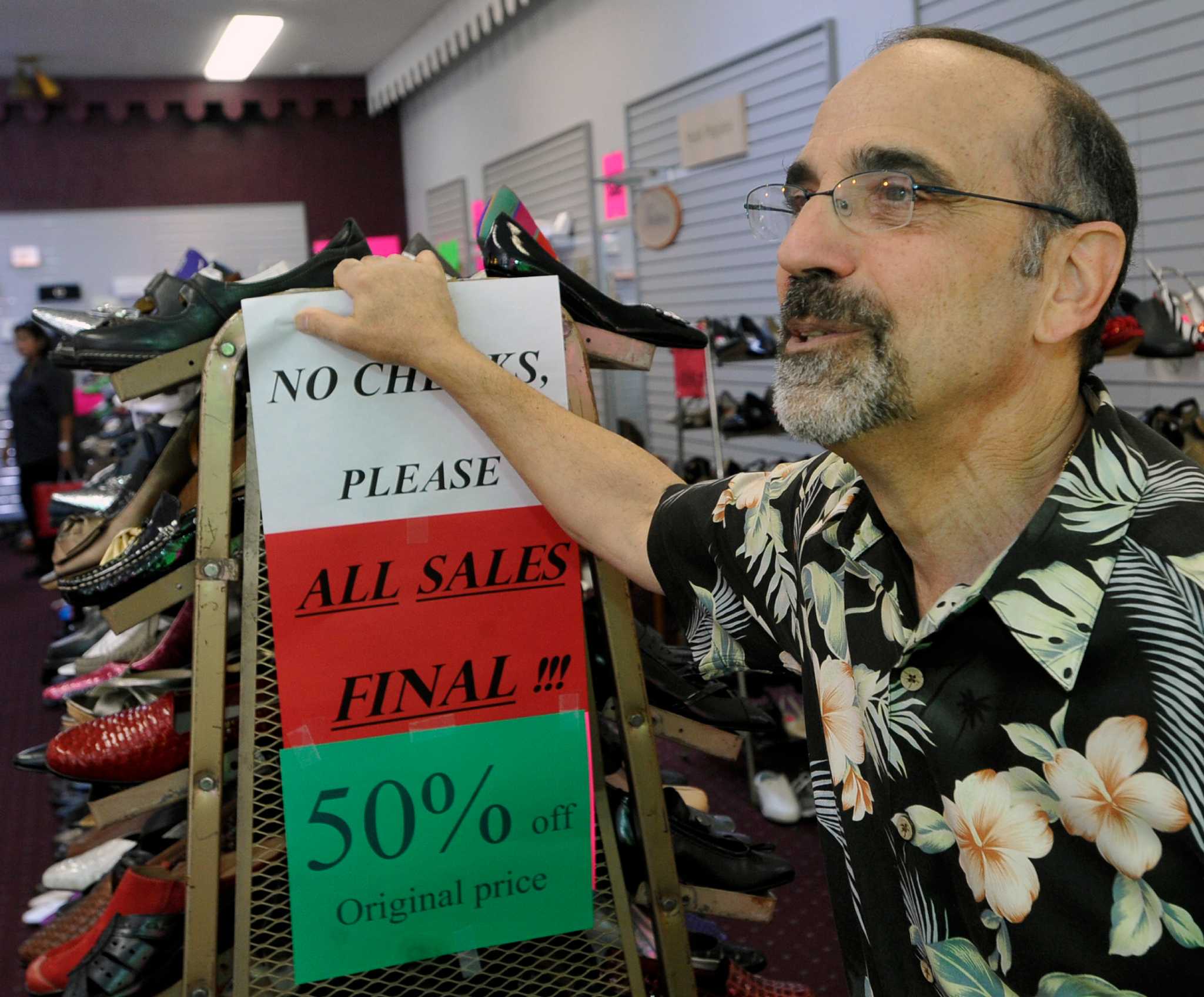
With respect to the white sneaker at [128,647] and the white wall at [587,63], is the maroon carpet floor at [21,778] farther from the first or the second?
the white wall at [587,63]

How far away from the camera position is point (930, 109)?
115cm

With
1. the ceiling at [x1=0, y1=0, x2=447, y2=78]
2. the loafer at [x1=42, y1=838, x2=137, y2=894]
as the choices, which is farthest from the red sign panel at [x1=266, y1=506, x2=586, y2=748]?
the ceiling at [x1=0, y1=0, x2=447, y2=78]

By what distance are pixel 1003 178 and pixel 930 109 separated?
0.34ft

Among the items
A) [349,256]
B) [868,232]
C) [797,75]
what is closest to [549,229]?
[797,75]

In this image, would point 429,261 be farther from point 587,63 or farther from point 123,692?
point 587,63

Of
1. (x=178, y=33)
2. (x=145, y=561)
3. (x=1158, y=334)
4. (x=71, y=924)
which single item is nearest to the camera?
(x=145, y=561)

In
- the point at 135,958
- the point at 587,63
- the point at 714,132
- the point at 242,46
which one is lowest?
the point at 135,958

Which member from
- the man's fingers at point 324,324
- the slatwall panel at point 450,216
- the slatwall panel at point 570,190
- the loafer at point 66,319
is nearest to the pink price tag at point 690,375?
the loafer at point 66,319

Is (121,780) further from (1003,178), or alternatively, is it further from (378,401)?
(1003,178)

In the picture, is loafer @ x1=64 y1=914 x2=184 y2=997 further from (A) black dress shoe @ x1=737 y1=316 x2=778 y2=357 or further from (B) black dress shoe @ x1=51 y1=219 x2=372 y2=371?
(A) black dress shoe @ x1=737 y1=316 x2=778 y2=357

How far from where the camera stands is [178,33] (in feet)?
30.8

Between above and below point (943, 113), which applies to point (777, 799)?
below

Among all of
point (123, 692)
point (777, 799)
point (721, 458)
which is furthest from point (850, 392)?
point (721, 458)

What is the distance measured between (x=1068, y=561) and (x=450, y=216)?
1044 cm
